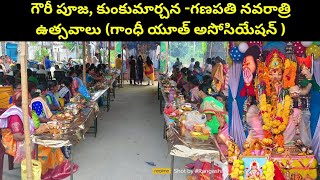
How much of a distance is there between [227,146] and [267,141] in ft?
2.45

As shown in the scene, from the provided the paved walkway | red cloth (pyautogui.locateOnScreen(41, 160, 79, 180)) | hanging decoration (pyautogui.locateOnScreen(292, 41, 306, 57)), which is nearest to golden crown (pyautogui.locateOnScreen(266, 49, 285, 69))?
hanging decoration (pyautogui.locateOnScreen(292, 41, 306, 57))

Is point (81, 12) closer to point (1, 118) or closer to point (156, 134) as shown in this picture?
point (1, 118)

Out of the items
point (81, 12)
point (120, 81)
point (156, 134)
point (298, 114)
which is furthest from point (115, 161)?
point (120, 81)

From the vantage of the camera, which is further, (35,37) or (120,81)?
(120,81)

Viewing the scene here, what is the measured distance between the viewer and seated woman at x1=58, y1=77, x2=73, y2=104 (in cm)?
688

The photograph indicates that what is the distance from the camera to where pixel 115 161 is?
19.0 ft

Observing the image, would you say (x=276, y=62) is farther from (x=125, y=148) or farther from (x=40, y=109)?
(x=40, y=109)

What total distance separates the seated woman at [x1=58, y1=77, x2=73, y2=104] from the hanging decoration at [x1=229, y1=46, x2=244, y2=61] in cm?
333

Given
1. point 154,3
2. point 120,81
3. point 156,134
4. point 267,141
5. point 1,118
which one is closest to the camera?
point 154,3

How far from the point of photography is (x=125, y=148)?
21.3 feet

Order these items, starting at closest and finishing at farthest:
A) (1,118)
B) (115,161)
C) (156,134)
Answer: (1,118), (115,161), (156,134)

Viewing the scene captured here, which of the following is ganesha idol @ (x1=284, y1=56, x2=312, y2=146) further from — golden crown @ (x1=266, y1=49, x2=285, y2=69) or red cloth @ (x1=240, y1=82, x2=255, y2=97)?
red cloth @ (x1=240, y1=82, x2=255, y2=97)

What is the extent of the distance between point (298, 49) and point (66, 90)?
13.7 feet

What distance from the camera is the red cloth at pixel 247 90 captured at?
5316 mm
